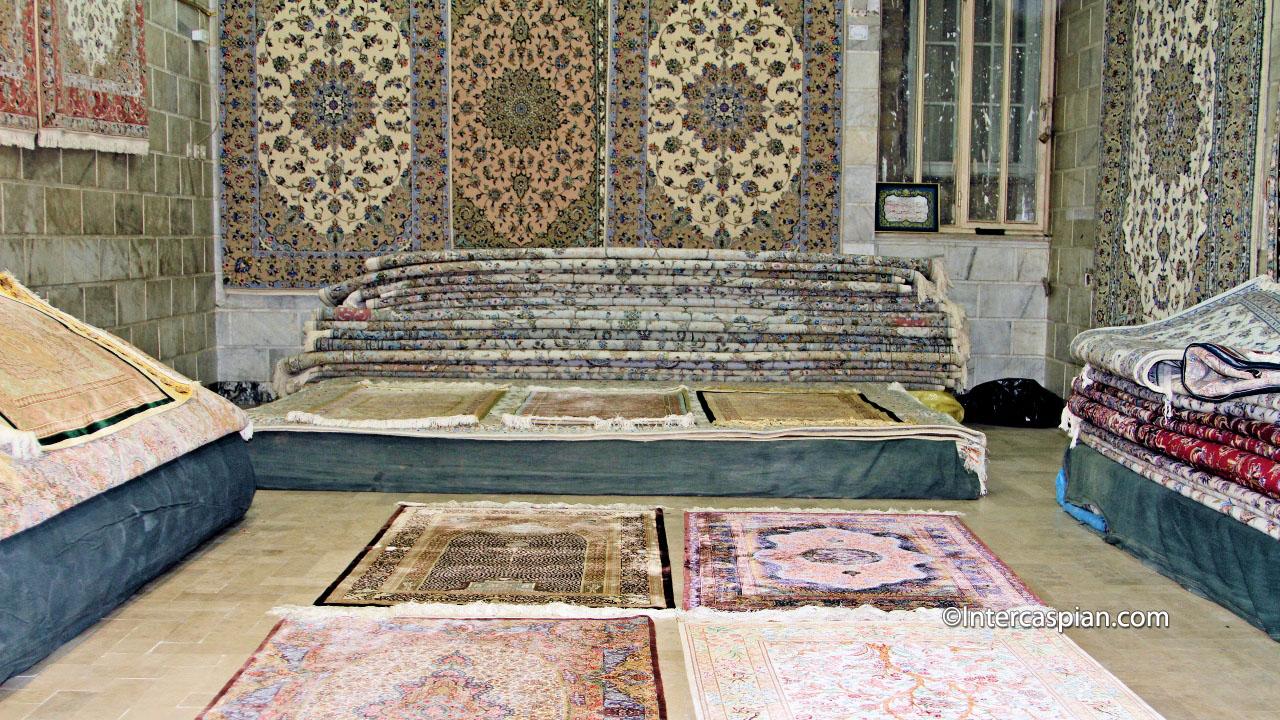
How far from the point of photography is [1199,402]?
9.95 feet

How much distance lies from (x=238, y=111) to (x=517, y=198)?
1.53 metres

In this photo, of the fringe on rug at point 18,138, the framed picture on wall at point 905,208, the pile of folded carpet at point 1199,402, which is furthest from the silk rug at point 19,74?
the framed picture on wall at point 905,208

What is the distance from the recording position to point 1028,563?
127 inches

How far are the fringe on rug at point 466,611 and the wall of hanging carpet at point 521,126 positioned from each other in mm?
3465

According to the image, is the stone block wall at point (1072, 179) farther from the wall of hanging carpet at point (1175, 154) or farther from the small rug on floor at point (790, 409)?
the small rug on floor at point (790, 409)

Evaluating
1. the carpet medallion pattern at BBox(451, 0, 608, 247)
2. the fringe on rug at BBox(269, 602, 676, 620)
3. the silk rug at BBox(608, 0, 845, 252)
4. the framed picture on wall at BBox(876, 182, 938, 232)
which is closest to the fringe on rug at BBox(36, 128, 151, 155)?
the carpet medallion pattern at BBox(451, 0, 608, 247)

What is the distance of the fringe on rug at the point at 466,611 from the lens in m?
2.68

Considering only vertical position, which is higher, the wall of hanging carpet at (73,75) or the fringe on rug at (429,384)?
the wall of hanging carpet at (73,75)

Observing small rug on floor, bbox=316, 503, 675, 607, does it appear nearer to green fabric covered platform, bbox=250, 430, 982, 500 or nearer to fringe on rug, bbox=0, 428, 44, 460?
green fabric covered platform, bbox=250, 430, 982, 500

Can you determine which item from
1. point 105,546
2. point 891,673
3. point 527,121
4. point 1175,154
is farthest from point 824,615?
point 527,121

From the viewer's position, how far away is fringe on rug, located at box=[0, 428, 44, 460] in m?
2.38

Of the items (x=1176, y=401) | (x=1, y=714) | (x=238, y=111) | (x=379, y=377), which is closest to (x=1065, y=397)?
(x=1176, y=401)

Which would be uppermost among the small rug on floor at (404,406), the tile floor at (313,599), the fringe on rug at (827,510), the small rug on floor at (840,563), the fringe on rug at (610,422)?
the small rug on floor at (404,406)

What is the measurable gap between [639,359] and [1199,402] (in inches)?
103
